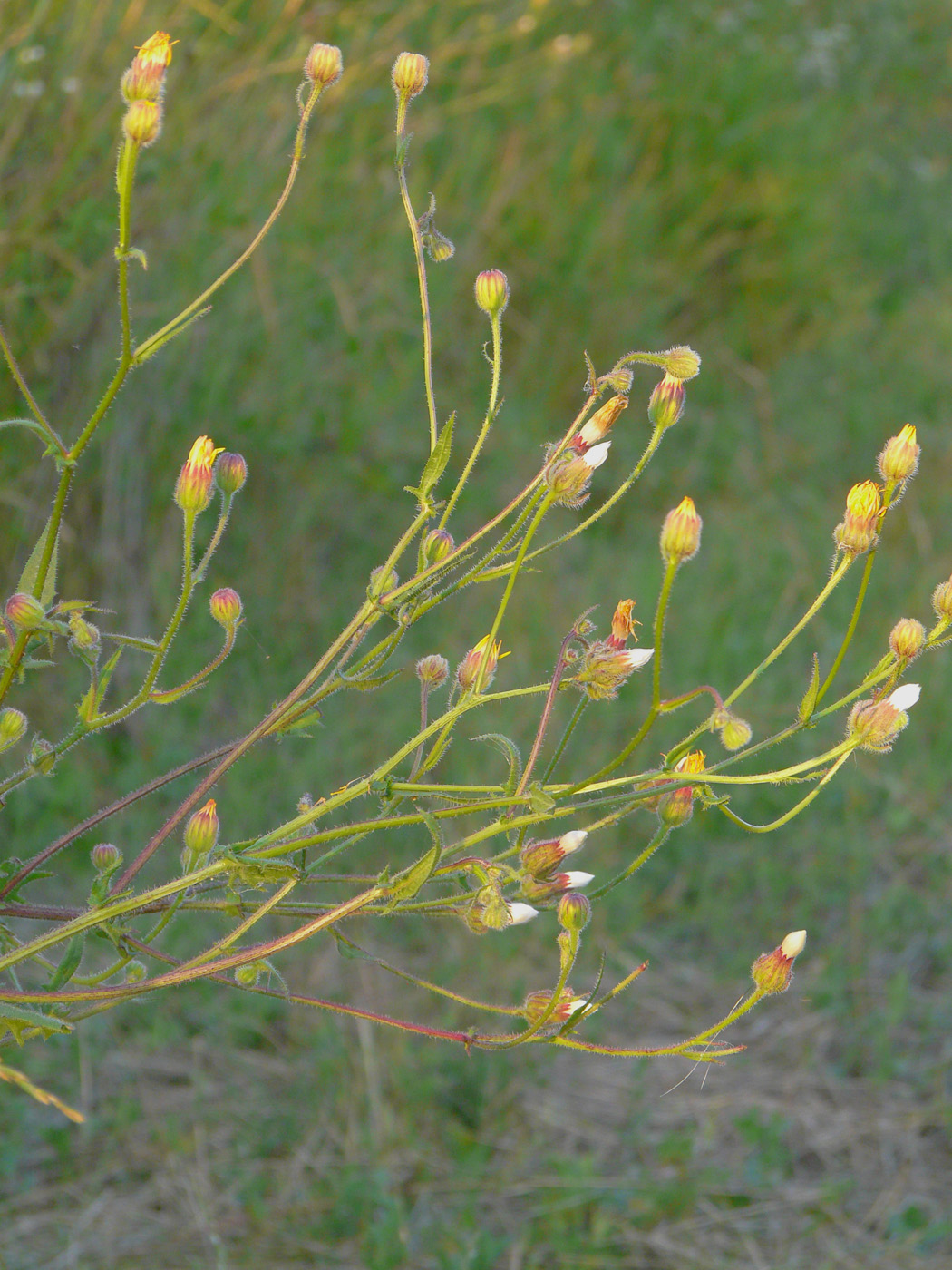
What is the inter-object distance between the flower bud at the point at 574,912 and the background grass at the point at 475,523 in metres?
0.69

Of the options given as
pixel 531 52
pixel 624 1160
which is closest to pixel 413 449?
pixel 531 52

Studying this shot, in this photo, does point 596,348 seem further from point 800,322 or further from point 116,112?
point 116,112

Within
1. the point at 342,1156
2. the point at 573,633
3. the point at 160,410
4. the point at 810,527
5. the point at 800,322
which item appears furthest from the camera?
the point at 800,322

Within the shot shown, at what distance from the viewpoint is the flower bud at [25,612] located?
717 mm

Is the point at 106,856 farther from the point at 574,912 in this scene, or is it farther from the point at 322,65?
the point at 322,65

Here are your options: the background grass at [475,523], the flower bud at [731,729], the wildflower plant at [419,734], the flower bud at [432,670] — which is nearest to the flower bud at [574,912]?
the wildflower plant at [419,734]

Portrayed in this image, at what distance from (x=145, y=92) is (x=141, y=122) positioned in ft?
0.08

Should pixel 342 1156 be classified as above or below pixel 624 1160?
above

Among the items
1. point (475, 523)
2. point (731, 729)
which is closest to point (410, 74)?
point (731, 729)

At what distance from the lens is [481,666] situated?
78 cm

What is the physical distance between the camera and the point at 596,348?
3703mm

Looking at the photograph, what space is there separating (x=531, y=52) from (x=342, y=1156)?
119 inches

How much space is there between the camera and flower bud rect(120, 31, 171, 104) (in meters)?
0.68

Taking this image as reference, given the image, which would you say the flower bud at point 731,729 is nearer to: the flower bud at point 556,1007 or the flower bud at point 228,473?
the flower bud at point 556,1007
